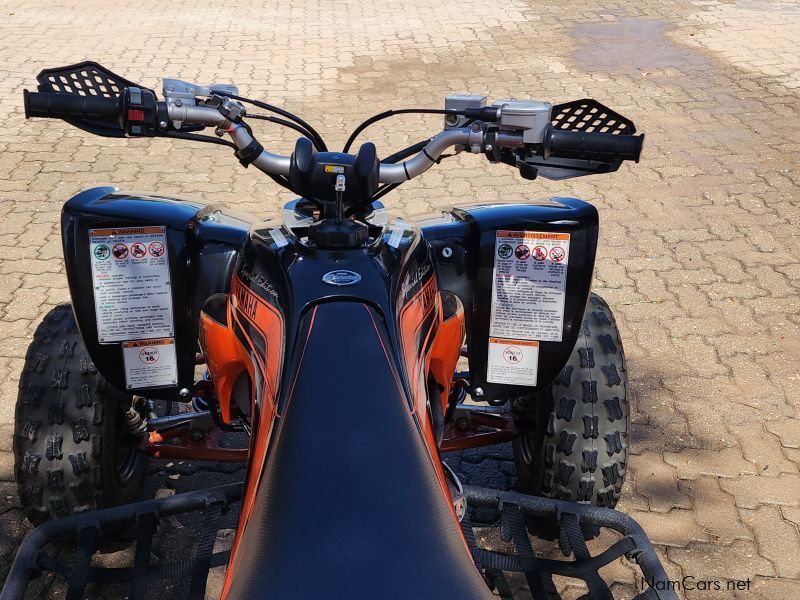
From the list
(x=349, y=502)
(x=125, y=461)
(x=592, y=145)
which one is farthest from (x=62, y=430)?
(x=592, y=145)

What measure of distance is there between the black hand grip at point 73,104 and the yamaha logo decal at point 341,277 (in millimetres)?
810

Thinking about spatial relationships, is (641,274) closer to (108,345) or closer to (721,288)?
(721,288)

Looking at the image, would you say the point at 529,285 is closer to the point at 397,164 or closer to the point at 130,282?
the point at 397,164

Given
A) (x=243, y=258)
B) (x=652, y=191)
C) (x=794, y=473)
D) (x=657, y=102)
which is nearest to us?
(x=243, y=258)

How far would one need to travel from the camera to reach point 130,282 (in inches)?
97.4

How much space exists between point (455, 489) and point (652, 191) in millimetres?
4663

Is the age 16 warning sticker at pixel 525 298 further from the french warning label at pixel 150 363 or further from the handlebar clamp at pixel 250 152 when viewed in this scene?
the french warning label at pixel 150 363

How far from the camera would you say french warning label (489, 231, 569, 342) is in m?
2.56

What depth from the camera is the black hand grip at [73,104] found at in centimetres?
229

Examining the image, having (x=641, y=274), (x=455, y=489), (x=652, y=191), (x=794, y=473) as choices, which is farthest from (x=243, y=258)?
(x=652, y=191)

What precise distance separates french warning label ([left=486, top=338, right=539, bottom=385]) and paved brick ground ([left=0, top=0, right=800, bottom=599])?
82cm

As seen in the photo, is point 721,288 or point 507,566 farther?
point 721,288

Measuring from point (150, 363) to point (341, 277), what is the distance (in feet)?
2.95

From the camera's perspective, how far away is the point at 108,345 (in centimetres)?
253
